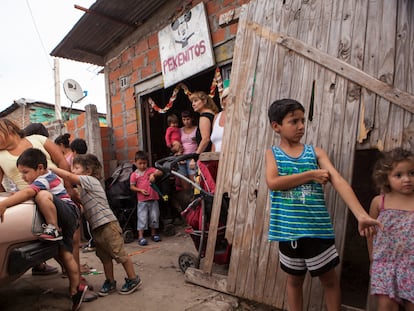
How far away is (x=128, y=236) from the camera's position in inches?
193

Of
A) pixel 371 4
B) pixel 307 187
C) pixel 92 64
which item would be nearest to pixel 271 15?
pixel 371 4

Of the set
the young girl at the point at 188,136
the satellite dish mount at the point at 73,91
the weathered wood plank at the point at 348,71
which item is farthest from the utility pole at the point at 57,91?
the weathered wood plank at the point at 348,71

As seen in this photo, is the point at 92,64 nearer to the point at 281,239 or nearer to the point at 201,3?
the point at 201,3

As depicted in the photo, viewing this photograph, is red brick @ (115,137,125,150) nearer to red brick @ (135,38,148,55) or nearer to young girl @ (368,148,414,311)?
red brick @ (135,38,148,55)

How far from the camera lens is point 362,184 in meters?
2.97

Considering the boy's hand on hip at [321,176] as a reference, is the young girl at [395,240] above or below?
below

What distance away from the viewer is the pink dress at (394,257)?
157cm

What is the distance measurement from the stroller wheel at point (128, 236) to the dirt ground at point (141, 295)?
1.04 metres

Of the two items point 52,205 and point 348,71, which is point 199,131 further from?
point 348,71

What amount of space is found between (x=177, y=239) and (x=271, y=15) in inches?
146

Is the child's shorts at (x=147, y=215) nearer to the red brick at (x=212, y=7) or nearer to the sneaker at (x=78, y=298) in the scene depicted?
the sneaker at (x=78, y=298)

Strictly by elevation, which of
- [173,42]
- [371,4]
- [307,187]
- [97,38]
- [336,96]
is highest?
[97,38]

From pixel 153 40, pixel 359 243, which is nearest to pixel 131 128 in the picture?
pixel 153 40

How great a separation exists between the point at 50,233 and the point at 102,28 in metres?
Result: 4.54
